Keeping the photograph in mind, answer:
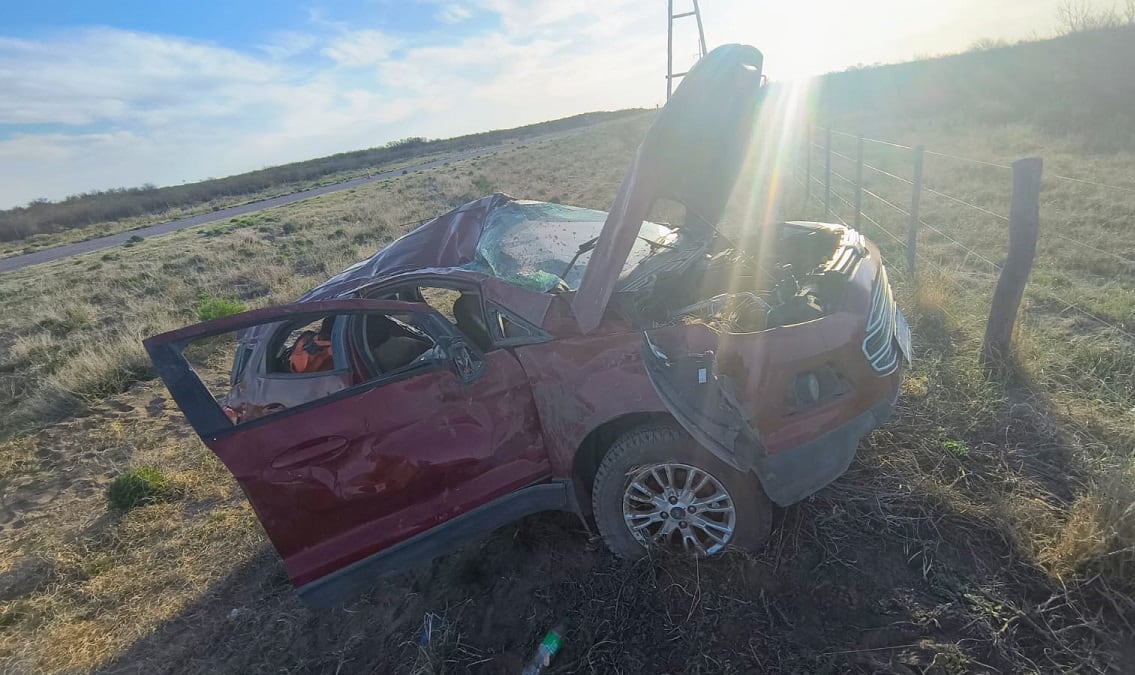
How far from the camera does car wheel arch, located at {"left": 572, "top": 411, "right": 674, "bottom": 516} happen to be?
8.13 feet

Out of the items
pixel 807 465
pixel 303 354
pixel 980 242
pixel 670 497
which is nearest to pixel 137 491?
pixel 303 354

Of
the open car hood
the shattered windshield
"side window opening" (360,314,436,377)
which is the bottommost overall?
"side window opening" (360,314,436,377)

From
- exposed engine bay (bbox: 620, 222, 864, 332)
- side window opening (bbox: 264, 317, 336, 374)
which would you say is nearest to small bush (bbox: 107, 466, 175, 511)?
side window opening (bbox: 264, 317, 336, 374)

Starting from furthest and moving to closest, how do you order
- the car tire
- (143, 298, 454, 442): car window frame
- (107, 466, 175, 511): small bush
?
(107, 466, 175, 511): small bush → the car tire → (143, 298, 454, 442): car window frame

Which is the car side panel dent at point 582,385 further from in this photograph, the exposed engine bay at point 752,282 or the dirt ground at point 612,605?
the dirt ground at point 612,605

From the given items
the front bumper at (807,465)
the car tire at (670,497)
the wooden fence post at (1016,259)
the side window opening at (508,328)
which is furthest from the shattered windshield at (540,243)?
the wooden fence post at (1016,259)

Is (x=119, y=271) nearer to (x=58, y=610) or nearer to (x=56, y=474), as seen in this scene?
(x=56, y=474)

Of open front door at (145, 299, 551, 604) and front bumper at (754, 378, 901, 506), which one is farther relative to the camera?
open front door at (145, 299, 551, 604)

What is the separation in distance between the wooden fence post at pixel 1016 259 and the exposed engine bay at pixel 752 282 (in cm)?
111

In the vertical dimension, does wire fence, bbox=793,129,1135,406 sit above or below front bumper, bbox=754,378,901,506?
below

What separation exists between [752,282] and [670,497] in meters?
1.39

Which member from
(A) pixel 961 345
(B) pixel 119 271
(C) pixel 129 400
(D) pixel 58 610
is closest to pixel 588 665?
(D) pixel 58 610

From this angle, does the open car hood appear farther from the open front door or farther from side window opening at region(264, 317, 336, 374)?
side window opening at region(264, 317, 336, 374)

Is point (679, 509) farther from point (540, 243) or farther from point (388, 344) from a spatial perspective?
point (388, 344)
